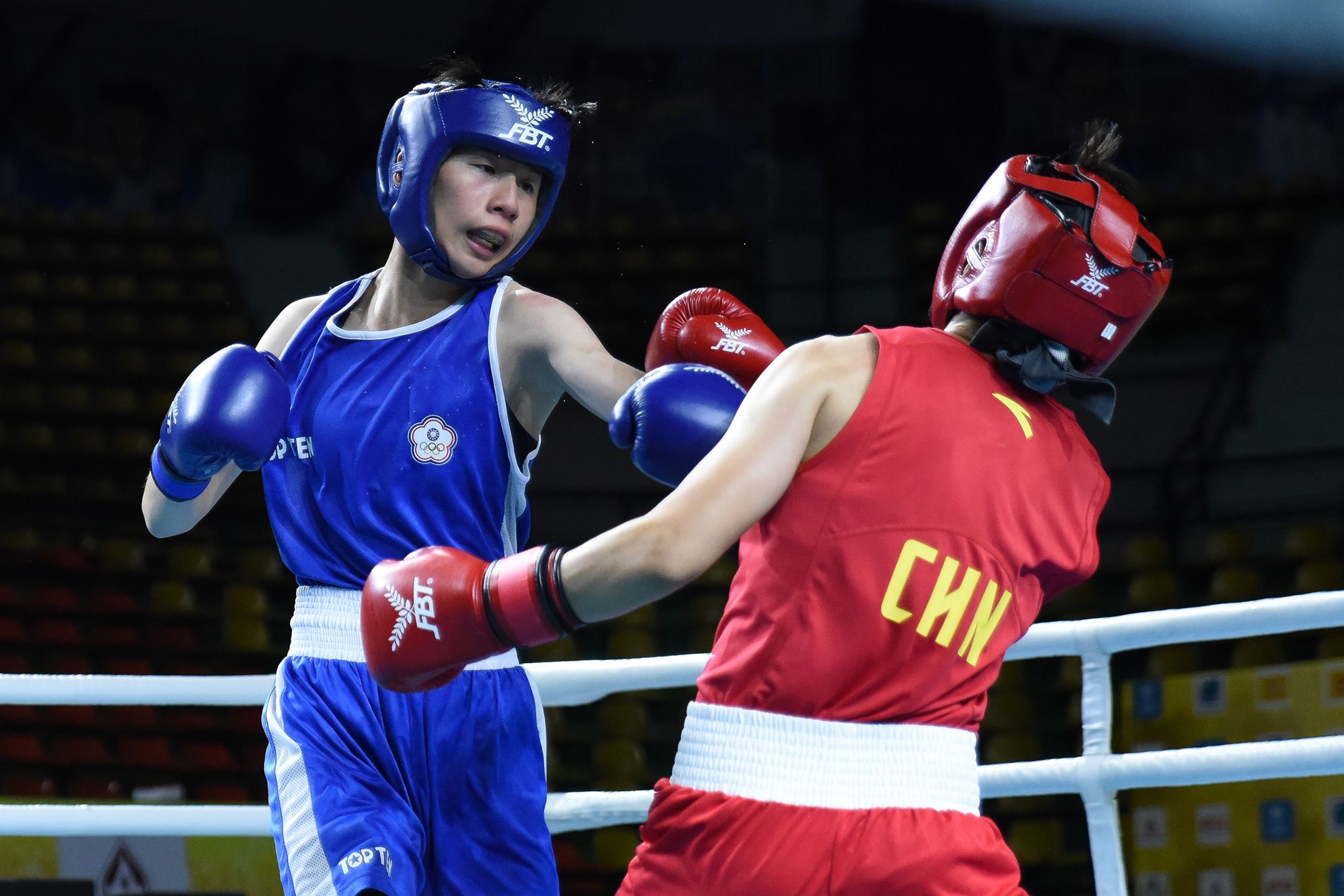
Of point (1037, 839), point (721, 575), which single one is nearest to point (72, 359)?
point (721, 575)

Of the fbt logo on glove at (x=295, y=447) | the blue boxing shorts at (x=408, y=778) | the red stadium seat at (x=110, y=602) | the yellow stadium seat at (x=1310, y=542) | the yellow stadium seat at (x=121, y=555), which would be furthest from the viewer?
the yellow stadium seat at (x=121, y=555)

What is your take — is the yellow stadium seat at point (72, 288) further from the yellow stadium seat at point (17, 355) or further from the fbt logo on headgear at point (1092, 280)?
the fbt logo on headgear at point (1092, 280)

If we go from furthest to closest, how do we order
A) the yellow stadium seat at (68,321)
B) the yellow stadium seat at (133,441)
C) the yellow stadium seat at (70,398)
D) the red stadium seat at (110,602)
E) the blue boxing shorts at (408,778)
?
1. the yellow stadium seat at (68,321)
2. the yellow stadium seat at (70,398)
3. the yellow stadium seat at (133,441)
4. the red stadium seat at (110,602)
5. the blue boxing shorts at (408,778)

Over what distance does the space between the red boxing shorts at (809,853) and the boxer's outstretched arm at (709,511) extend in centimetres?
24

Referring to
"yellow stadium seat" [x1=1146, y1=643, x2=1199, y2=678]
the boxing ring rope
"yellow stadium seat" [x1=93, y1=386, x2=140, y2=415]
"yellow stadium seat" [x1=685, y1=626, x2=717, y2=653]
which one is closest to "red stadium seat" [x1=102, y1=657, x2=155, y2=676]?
"yellow stadium seat" [x1=93, y1=386, x2=140, y2=415]

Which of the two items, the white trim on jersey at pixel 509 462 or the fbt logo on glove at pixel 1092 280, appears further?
the white trim on jersey at pixel 509 462

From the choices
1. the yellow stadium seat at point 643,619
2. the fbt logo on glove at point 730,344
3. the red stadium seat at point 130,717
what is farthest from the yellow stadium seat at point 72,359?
the fbt logo on glove at point 730,344

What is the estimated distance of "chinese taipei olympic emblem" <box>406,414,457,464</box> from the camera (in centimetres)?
198

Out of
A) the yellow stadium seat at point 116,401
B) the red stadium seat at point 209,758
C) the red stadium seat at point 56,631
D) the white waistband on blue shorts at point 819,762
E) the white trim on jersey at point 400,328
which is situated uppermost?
the yellow stadium seat at point 116,401

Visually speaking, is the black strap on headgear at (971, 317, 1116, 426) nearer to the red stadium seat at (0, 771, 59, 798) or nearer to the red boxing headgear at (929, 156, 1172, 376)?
the red boxing headgear at (929, 156, 1172, 376)

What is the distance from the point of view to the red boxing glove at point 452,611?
1359 mm

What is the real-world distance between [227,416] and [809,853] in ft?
3.26

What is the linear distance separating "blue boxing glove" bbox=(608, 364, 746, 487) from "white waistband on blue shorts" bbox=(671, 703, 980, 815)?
27cm

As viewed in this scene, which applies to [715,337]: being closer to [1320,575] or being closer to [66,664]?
[1320,575]
